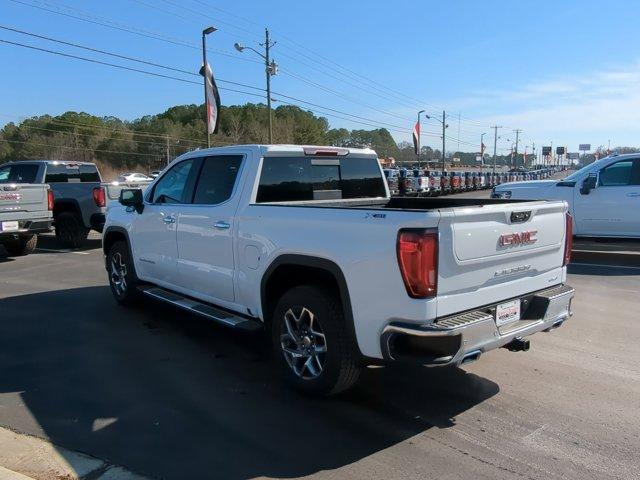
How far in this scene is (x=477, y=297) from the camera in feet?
12.3

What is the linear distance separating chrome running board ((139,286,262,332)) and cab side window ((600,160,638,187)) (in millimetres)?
8262

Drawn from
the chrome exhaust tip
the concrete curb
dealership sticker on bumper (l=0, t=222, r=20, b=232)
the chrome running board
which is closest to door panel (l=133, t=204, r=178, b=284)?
the chrome running board

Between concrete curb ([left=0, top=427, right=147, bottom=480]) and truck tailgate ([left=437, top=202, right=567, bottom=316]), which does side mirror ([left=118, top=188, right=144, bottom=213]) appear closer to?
concrete curb ([left=0, top=427, right=147, bottom=480])

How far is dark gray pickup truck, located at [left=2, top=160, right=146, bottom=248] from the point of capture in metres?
12.4

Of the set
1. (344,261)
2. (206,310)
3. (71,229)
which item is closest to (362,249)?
(344,261)

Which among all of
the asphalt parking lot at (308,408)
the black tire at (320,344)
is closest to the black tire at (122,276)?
the asphalt parking lot at (308,408)

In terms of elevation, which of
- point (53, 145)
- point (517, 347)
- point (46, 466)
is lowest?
point (46, 466)

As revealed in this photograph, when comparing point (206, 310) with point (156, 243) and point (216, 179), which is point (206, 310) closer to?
point (216, 179)

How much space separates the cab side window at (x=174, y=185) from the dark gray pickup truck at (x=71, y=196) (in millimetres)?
6461

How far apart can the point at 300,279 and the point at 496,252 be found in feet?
4.96

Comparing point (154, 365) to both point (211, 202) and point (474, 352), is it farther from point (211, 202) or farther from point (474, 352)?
point (474, 352)

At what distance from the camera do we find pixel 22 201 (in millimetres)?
10930

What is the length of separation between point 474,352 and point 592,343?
2770 millimetres

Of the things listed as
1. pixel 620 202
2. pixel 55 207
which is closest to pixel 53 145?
pixel 55 207
